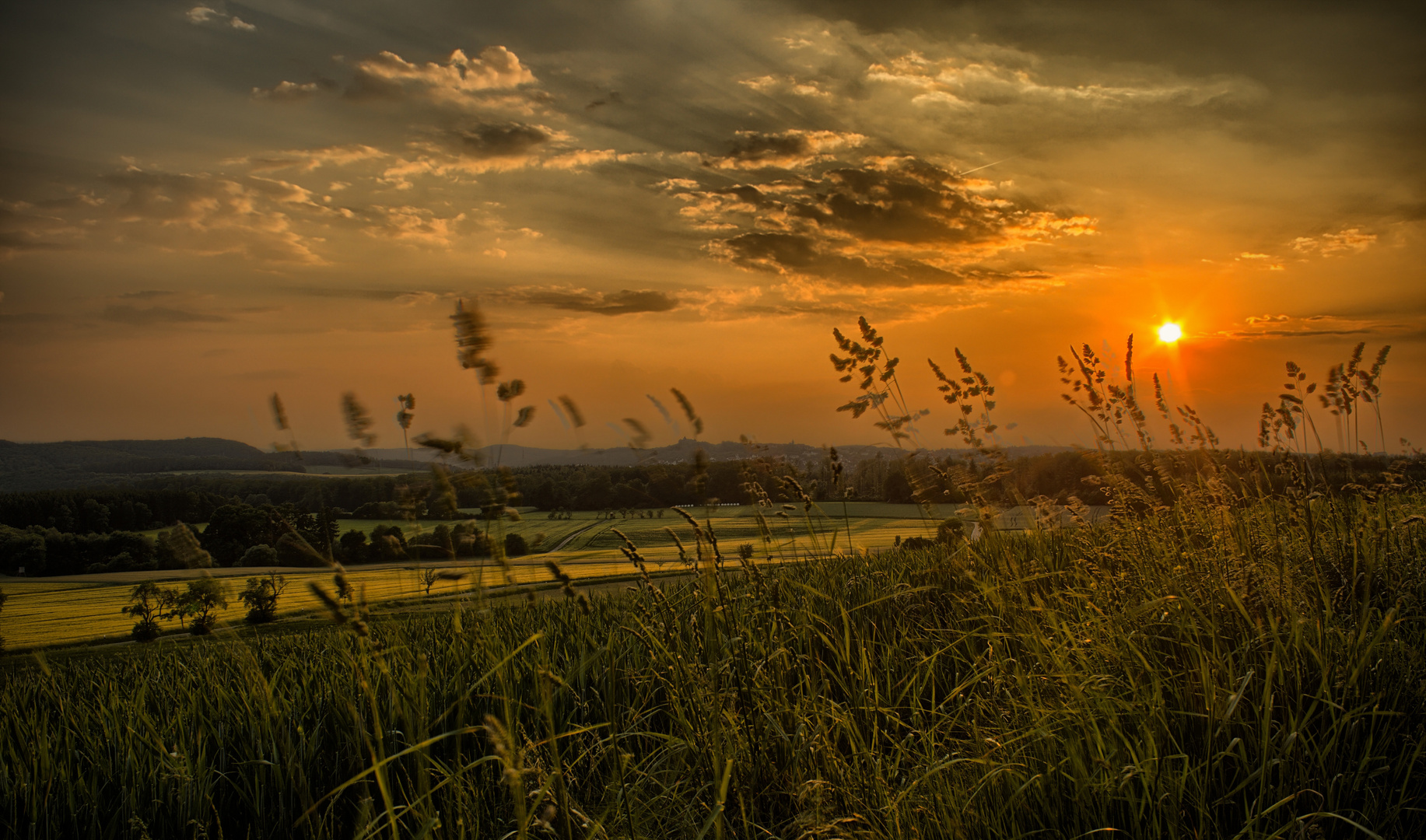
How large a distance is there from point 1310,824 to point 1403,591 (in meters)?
2.94

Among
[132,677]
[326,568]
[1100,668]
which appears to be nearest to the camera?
[326,568]

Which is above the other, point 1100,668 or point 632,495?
point 632,495

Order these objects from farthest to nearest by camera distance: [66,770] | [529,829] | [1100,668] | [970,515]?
[970,515] → [1100,668] → [66,770] → [529,829]

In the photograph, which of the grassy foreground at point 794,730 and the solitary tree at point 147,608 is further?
the solitary tree at point 147,608

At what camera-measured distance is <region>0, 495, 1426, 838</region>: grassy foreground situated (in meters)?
2.13

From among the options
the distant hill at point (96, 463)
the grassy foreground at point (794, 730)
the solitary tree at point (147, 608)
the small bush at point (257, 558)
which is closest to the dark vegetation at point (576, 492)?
the small bush at point (257, 558)

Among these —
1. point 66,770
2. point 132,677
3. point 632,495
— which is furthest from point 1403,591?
point 132,677

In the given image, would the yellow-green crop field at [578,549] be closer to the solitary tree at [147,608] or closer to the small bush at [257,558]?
the small bush at [257,558]

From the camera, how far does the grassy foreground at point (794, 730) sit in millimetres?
2133

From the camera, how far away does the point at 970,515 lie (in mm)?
5500

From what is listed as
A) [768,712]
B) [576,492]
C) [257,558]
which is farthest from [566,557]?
[257,558]

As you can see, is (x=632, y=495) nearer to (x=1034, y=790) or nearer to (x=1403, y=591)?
(x=1034, y=790)

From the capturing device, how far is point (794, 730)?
2766mm

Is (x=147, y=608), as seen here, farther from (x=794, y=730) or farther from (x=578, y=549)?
(x=794, y=730)
